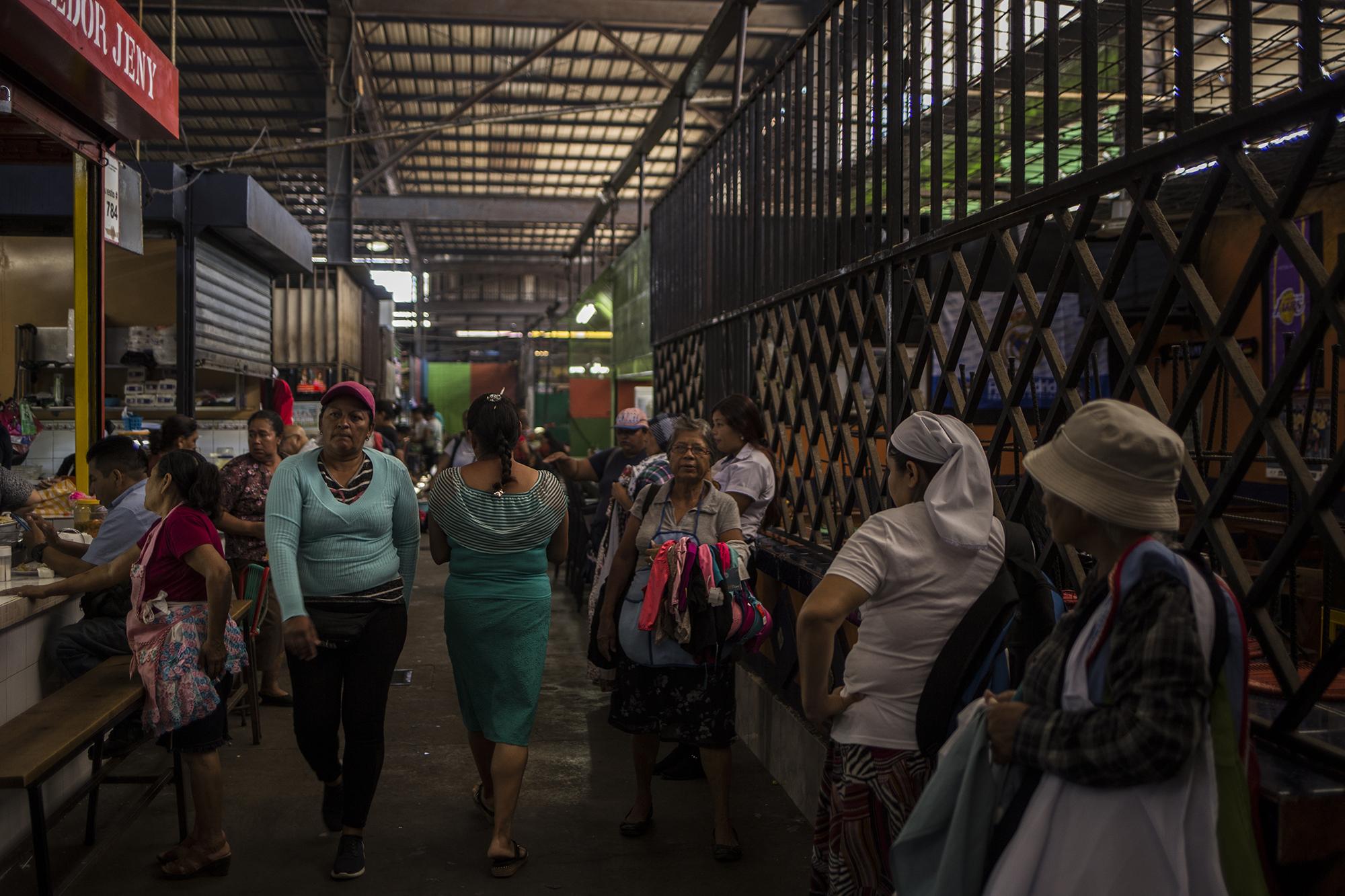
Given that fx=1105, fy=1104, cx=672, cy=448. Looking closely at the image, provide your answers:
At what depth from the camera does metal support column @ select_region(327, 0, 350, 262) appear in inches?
574

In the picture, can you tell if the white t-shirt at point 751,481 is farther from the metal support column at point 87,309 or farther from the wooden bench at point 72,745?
the metal support column at point 87,309

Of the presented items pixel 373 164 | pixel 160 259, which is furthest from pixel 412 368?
pixel 160 259

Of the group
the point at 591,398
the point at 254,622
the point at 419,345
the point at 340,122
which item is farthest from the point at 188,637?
the point at 419,345

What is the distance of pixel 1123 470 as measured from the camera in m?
2.03

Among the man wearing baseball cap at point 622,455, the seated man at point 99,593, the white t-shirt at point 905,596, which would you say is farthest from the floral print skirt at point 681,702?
the man wearing baseball cap at point 622,455

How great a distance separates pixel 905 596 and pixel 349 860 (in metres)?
2.58

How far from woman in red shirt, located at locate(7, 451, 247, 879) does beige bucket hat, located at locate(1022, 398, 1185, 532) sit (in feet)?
10.8

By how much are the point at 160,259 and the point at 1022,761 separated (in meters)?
11.1

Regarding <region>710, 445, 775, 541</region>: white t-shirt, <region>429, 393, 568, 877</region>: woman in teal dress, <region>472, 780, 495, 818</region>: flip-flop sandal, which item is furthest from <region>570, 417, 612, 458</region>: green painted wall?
<region>429, 393, 568, 877</region>: woman in teal dress

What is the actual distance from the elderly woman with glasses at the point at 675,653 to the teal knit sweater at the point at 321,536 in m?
0.97

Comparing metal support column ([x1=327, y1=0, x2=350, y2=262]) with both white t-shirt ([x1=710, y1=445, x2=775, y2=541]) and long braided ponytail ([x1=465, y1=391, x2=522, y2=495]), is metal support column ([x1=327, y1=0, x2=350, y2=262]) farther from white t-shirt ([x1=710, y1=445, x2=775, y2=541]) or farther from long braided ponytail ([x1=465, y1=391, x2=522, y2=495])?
long braided ponytail ([x1=465, y1=391, x2=522, y2=495])

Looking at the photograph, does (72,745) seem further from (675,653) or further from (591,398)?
(591,398)

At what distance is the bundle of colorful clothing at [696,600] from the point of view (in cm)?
434

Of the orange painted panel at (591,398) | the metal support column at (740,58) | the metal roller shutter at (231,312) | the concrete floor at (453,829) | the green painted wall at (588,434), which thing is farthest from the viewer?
the orange painted panel at (591,398)
